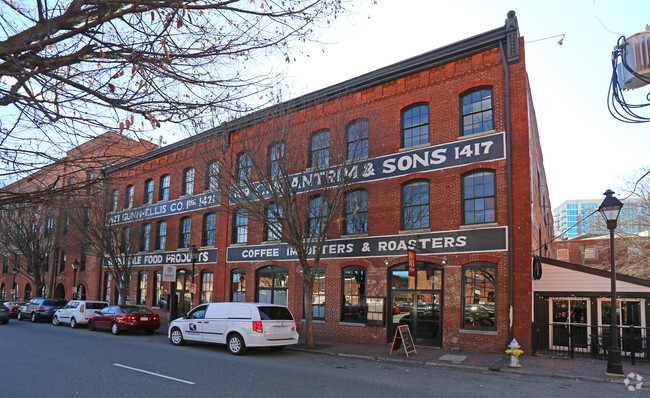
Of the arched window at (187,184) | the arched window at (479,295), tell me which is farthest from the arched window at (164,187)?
the arched window at (479,295)

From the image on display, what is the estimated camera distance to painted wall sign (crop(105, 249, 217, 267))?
2579 cm

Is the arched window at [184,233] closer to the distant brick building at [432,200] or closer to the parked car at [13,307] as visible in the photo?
the distant brick building at [432,200]

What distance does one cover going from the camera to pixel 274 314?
50.6 ft

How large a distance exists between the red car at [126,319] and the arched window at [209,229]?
5.28 metres

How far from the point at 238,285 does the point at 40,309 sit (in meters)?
14.4

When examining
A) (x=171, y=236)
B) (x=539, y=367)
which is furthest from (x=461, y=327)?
(x=171, y=236)

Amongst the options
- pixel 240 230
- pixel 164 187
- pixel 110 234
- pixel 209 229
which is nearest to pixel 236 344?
pixel 240 230

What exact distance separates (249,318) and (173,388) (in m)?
5.79

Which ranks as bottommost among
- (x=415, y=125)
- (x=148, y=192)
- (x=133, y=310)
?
(x=133, y=310)

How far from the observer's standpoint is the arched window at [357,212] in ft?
63.3

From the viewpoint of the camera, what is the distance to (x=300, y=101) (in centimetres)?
1892

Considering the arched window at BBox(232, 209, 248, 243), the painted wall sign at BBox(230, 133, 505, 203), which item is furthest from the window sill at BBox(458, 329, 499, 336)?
the arched window at BBox(232, 209, 248, 243)

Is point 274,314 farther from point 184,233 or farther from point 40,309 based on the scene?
point 40,309

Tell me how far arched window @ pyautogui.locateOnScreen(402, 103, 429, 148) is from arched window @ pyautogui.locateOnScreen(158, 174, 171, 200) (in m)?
17.0
